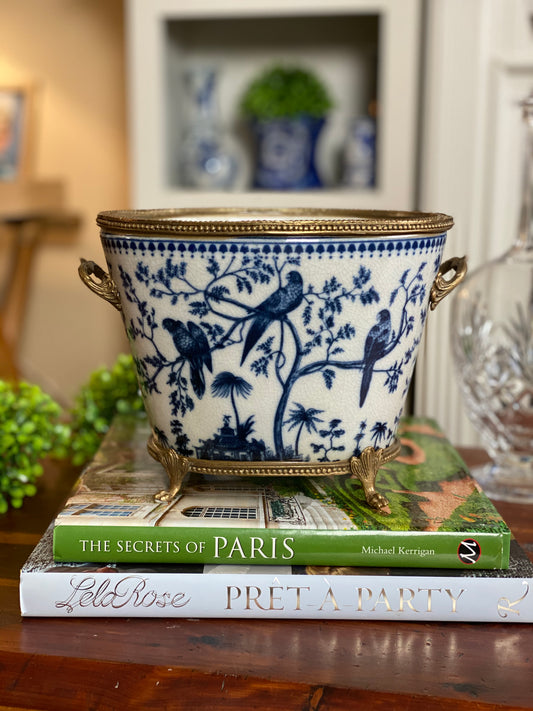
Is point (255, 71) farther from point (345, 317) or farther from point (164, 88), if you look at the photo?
point (345, 317)

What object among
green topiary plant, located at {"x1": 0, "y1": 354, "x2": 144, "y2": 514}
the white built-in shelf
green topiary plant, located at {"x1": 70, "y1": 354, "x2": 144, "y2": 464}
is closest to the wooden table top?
green topiary plant, located at {"x1": 0, "y1": 354, "x2": 144, "y2": 514}

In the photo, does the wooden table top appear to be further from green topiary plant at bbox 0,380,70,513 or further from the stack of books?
green topiary plant at bbox 0,380,70,513

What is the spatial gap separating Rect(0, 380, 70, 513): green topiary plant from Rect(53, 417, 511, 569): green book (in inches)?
5.7

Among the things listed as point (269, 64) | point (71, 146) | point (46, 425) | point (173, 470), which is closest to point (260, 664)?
point (173, 470)

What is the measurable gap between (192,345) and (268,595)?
0.61 ft

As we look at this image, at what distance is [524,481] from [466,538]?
28cm

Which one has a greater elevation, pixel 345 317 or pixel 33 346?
pixel 345 317

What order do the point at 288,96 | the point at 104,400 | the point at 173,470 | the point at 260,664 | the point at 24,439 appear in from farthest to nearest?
the point at 288,96
the point at 104,400
the point at 24,439
the point at 173,470
the point at 260,664

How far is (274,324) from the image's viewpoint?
22.1 inches

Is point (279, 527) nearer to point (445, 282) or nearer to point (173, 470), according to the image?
point (173, 470)

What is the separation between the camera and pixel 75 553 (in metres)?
0.57

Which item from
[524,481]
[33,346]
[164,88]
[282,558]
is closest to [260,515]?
[282,558]

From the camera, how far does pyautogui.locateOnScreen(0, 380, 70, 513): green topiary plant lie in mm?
760

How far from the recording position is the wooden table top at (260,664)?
491mm
